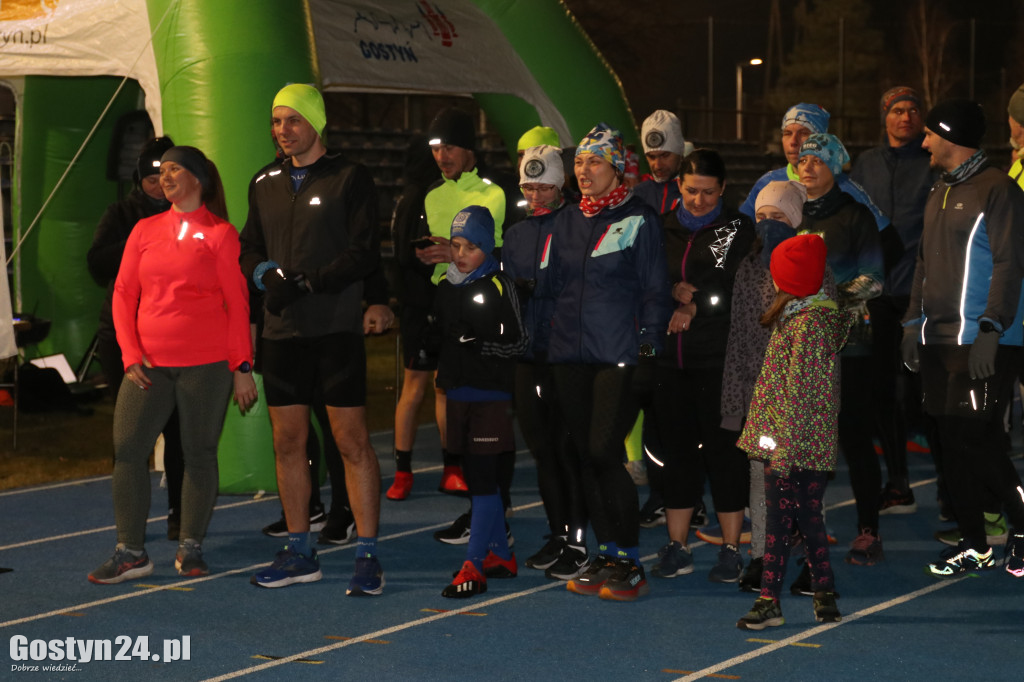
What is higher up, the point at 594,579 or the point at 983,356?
the point at 983,356

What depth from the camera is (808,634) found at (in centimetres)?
554

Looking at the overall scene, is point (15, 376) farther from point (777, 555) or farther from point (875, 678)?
point (875, 678)

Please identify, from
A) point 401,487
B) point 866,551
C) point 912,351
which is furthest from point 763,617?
point 401,487

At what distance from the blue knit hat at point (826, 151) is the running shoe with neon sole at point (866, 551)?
1.76m

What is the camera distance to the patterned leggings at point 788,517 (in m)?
5.64

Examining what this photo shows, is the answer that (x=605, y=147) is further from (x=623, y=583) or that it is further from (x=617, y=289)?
(x=623, y=583)

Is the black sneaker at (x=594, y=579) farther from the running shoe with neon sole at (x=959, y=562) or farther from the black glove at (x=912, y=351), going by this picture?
the black glove at (x=912, y=351)

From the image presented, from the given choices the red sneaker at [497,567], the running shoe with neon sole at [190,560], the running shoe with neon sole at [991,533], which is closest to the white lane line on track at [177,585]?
the running shoe with neon sole at [190,560]

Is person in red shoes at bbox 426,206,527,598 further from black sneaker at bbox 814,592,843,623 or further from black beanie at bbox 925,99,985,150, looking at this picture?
black beanie at bbox 925,99,985,150

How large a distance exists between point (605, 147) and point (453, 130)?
4.97 feet

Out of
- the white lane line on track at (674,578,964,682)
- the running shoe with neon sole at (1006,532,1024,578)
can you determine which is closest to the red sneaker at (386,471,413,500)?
the white lane line on track at (674,578,964,682)

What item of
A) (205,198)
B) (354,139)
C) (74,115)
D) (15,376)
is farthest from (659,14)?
(205,198)

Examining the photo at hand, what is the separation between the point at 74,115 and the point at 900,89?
8.25m

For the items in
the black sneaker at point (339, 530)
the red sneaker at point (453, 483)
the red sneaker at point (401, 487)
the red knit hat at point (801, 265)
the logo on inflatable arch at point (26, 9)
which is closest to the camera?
the red knit hat at point (801, 265)
